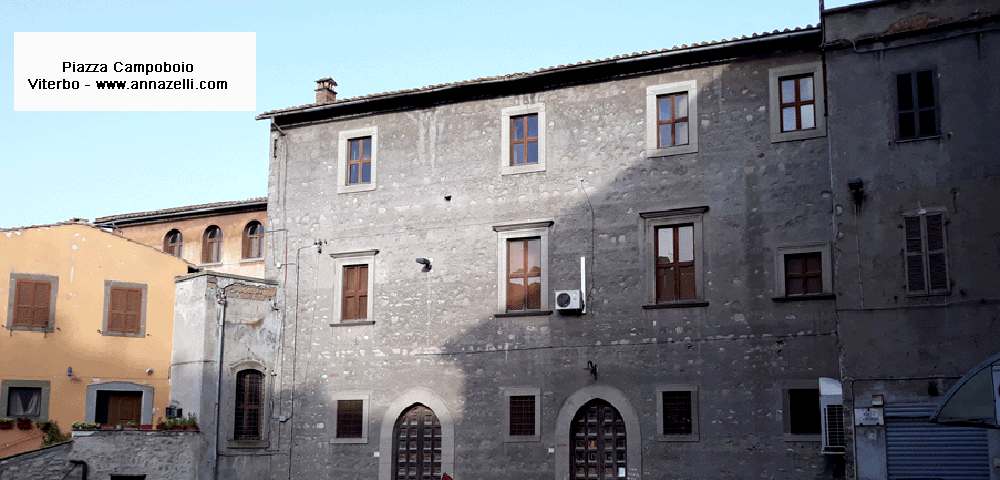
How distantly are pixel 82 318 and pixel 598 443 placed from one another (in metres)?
12.8

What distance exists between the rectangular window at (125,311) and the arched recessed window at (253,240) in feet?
12.2

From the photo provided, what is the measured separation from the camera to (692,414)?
1953cm

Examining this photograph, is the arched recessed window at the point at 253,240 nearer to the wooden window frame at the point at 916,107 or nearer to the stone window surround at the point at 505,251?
the stone window surround at the point at 505,251

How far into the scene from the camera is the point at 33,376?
79.2 feet

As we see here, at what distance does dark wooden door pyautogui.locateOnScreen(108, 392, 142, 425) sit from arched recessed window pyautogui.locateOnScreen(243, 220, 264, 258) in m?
5.10

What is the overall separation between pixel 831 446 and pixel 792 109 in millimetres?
6207

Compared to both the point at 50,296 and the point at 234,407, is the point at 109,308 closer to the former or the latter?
the point at 50,296

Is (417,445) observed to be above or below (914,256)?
below

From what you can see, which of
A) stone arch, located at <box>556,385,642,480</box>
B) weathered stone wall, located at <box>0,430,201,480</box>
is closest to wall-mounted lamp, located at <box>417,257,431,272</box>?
stone arch, located at <box>556,385,642,480</box>

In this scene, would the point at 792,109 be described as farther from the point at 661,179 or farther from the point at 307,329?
the point at 307,329

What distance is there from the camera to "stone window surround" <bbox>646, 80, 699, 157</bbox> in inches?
800

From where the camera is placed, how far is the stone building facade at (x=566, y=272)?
19.2 metres

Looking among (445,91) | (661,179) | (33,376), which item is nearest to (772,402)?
(661,179)

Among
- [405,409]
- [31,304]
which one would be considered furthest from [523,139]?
[31,304]
